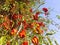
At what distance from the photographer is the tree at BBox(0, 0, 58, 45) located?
443cm

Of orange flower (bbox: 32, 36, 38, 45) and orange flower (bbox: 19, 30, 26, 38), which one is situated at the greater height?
orange flower (bbox: 19, 30, 26, 38)

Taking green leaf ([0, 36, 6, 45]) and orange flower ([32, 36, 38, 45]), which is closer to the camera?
green leaf ([0, 36, 6, 45])

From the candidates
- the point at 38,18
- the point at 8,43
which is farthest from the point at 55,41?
the point at 8,43

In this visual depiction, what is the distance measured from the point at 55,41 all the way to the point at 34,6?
0.73 meters

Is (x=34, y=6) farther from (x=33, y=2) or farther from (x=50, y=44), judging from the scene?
(x=50, y=44)

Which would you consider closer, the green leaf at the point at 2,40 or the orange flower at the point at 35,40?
the green leaf at the point at 2,40

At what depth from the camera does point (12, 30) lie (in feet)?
14.7

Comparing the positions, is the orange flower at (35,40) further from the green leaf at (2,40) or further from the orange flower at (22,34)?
the green leaf at (2,40)

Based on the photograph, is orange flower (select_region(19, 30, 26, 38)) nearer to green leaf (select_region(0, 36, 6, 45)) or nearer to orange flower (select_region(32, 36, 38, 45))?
orange flower (select_region(32, 36, 38, 45))

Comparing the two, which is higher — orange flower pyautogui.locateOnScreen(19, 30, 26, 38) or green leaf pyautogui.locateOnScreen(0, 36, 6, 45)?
orange flower pyautogui.locateOnScreen(19, 30, 26, 38)

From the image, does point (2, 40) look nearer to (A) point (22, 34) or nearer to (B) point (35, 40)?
(A) point (22, 34)

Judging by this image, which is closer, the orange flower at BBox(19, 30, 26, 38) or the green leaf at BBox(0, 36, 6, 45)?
the green leaf at BBox(0, 36, 6, 45)

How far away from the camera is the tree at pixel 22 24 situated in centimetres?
443

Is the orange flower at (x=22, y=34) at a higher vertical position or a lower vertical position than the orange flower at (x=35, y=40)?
higher
